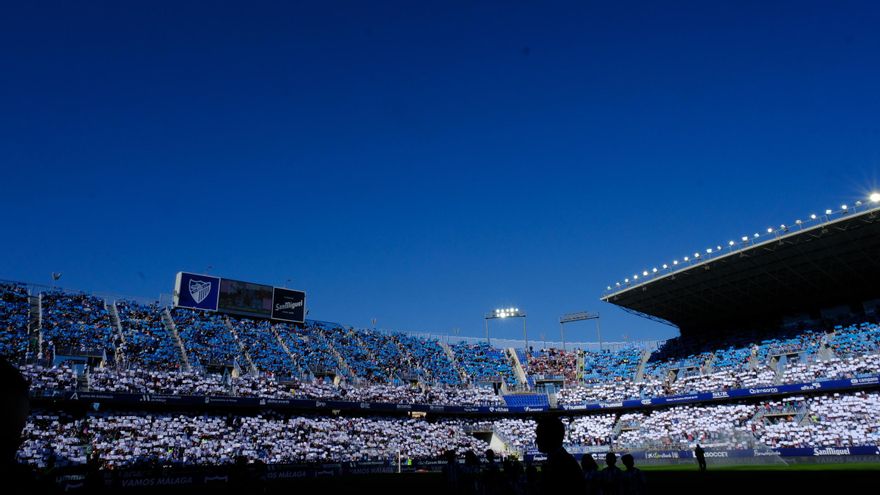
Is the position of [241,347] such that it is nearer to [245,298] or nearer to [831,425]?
[245,298]

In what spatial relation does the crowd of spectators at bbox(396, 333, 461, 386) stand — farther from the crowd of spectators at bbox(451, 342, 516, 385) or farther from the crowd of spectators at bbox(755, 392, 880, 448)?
the crowd of spectators at bbox(755, 392, 880, 448)

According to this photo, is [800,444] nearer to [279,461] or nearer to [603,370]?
[603,370]

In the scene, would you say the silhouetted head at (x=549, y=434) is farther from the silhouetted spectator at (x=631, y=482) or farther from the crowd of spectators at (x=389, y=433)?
the crowd of spectators at (x=389, y=433)

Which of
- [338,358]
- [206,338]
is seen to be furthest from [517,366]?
[206,338]

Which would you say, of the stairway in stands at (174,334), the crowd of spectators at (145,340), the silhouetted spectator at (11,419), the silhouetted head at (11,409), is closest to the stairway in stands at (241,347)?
the stairway in stands at (174,334)

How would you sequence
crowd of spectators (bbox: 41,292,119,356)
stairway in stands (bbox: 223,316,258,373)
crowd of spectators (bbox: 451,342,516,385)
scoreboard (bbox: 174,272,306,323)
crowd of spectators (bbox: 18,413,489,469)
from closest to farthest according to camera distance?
crowd of spectators (bbox: 18,413,489,469)
crowd of spectators (bbox: 41,292,119,356)
stairway in stands (bbox: 223,316,258,373)
scoreboard (bbox: 174,272,306,323)
crowd of spectators (bbox: 451,342,516,385)

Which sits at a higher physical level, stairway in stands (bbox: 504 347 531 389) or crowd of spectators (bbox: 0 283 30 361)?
crowd of spectators (bbox: 0 283 30 361)

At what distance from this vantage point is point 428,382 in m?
69.1

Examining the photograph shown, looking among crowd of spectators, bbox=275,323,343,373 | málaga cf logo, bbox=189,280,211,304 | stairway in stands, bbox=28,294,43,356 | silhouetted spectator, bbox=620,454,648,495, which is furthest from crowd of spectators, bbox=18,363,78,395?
silhouetted spectator, bbox=620,454,648,495

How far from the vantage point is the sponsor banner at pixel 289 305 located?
70688 millimetres

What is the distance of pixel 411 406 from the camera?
59406 mm

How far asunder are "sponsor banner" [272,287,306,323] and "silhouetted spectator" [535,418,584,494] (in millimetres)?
67971

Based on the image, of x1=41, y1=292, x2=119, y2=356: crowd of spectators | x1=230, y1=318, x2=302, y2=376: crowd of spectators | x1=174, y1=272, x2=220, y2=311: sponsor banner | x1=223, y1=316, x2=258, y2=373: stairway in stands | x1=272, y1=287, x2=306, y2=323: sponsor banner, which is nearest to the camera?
x1=41, y1=292, x2=119, y2=356: crowd of spectators

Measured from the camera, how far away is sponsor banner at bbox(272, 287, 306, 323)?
70.7 m
